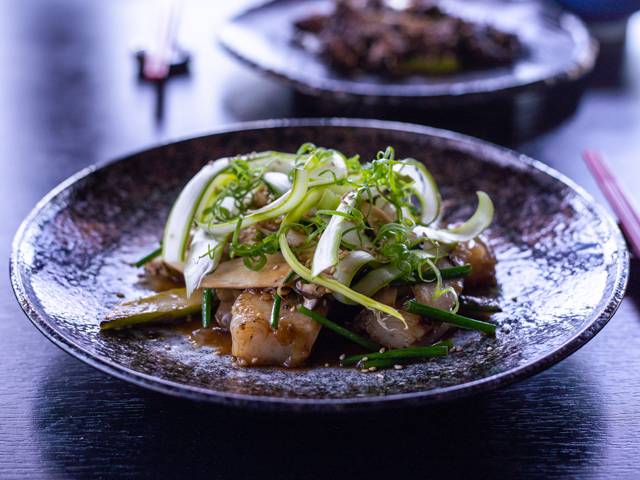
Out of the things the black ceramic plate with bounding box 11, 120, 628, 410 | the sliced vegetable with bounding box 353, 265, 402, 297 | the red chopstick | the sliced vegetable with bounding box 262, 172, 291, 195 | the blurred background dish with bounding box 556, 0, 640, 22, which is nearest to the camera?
the black ceramic plate with bounding box 11, 120, 628, 410

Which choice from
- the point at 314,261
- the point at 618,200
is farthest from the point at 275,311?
the point at 618,200

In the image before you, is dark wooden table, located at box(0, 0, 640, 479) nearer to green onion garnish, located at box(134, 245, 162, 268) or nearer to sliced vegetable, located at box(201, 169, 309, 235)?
green onion garnish, located at box(134, 245, 162, 268)

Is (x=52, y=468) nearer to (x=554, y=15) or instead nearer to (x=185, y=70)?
(x=185, y=70)

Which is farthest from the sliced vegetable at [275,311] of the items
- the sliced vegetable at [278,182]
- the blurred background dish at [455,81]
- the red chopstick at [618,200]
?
the blurred background dish at [455,81]

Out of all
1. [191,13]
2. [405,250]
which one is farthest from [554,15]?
[405,250]

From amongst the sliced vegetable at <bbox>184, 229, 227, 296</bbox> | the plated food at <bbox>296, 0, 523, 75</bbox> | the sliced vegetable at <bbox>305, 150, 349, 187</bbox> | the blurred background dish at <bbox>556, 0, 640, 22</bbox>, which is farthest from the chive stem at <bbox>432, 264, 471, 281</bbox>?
the blurred background dish at <bbox>556, 0, 640, 22</bbox>

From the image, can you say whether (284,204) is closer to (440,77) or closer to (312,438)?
(312,438)

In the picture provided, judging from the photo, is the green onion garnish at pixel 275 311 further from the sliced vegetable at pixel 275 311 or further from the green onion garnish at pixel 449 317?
the green onion garnish at pixel 449 317
